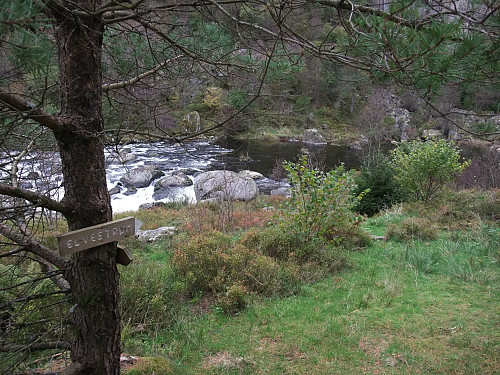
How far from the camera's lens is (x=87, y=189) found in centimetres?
197

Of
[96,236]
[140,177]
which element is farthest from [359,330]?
[140,177]

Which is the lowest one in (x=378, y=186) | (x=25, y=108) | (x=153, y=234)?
(x=153, y=234)

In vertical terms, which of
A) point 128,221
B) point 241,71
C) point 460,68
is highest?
point 241,71

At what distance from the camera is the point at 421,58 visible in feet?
5.36

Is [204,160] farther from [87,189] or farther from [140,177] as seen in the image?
[87,189]

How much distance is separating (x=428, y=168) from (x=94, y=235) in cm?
907

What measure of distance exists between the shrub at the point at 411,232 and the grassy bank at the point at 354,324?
3.15 feet

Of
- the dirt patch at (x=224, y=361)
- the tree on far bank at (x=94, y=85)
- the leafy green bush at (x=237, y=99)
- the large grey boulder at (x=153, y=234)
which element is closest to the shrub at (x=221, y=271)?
the dirt patch at (x=224, y=361)

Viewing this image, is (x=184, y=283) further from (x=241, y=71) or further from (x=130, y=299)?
(x=241, y=71)

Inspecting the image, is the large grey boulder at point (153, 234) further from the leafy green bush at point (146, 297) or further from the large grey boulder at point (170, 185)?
the large grey boulder at point (170, 185)

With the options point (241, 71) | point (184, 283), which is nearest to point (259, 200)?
point (184, 283)

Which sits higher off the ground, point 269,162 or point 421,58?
point 421,58

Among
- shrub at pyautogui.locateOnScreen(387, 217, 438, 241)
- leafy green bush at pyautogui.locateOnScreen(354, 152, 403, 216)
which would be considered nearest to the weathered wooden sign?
shrub at pyautogui.locateOnScreen(387, 217, 438, 241)

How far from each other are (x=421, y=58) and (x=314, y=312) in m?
3.30
